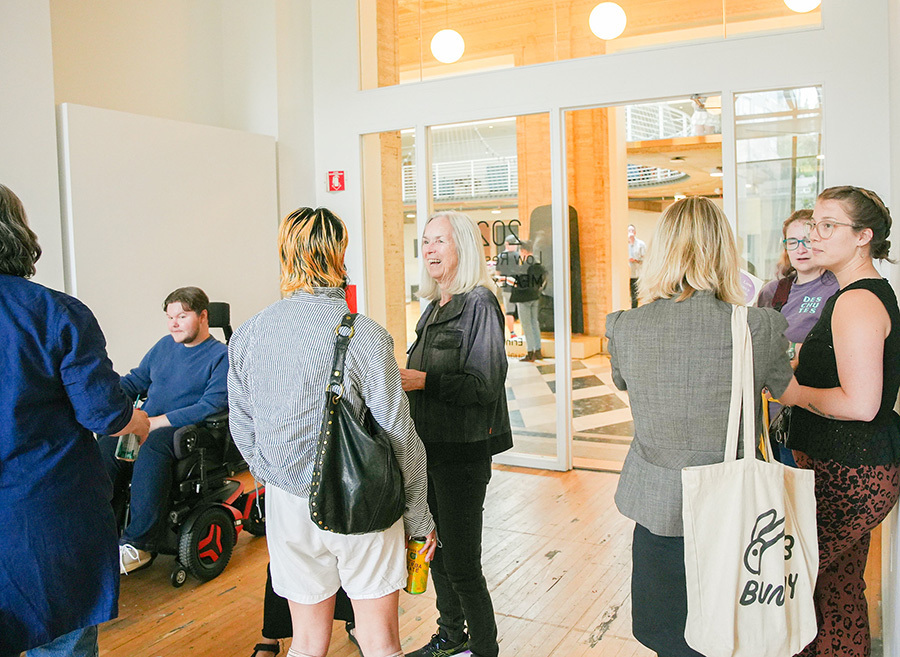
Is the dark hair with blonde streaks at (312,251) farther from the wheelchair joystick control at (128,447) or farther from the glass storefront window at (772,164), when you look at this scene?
the glass storefront window at (772,164)

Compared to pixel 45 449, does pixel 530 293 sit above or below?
above

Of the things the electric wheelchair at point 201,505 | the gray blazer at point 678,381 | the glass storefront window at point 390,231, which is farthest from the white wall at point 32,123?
the gray blazer at point 678,381

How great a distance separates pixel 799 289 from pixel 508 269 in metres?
2.54

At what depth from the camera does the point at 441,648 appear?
2658 millimetres

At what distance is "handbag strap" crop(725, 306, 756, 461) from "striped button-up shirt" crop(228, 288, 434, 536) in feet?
2.56

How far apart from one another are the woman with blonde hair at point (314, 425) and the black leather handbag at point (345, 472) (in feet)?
0.11

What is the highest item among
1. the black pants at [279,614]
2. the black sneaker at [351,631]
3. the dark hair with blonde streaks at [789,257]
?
the dark hair with blonde streaks at [789,257]

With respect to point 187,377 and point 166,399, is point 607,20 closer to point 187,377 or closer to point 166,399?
point 187,377

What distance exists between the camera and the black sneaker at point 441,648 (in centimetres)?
263

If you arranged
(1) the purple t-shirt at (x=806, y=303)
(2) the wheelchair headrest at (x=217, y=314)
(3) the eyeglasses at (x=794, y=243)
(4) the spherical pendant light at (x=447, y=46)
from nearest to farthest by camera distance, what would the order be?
1. (1) the purple t-shirt at (x=806, y=303)
2. (3) the eyeglasses at (x=794, y=243)
3. (2) the wheelchair headrest at (x=217, y=314)
4. (4) the spherical pendant light at (x=447, y=46)

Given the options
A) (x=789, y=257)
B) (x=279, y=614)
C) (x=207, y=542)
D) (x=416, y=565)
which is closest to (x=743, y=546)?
(x=416, y=565)

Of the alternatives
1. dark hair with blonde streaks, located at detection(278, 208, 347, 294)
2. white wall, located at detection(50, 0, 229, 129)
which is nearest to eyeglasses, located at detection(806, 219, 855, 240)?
dark hair with blonde streaks, located at detection(278, 208, 347, 294)

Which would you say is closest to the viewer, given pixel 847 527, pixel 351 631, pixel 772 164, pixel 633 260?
pixel 847 527

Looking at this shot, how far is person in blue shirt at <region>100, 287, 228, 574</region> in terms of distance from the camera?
11.4ft
